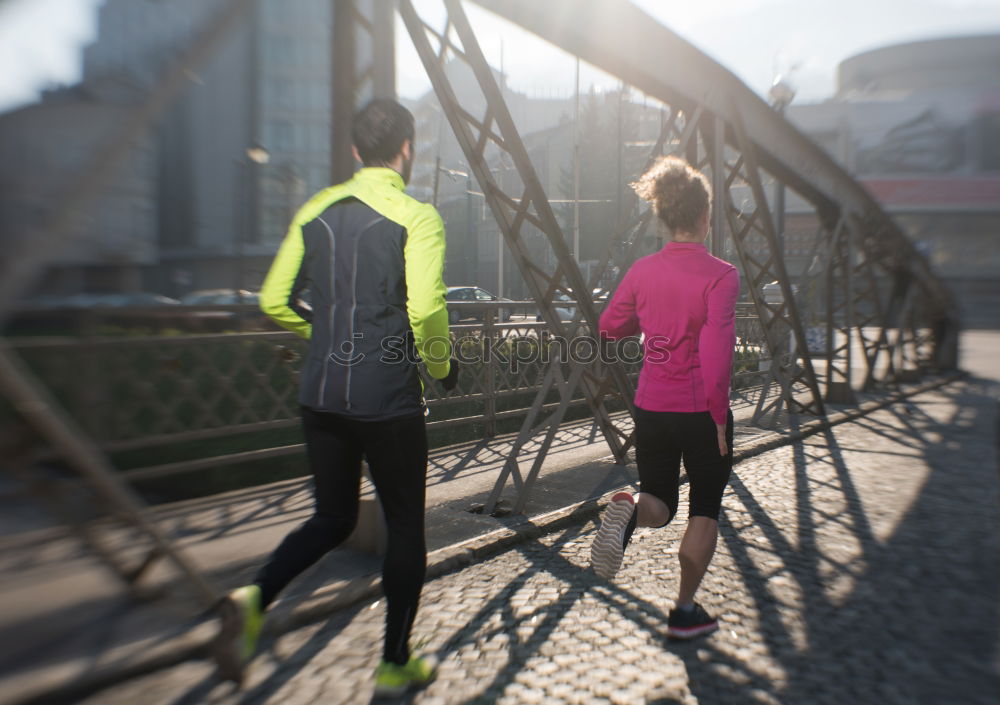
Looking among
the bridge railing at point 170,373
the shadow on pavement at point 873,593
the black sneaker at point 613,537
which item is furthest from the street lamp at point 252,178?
the shadow on pavement at point 873,593

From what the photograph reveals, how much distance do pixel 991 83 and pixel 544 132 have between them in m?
40.0

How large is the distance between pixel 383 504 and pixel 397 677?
0.56 metres

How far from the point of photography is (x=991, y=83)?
199ft

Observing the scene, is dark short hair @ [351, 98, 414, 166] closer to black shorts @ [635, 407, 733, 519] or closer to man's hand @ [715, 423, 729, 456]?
black shorts @ [635, 407, 733, 519]

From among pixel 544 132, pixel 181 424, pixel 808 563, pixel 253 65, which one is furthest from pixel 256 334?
pixel 544 132

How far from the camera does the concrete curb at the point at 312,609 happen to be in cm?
263

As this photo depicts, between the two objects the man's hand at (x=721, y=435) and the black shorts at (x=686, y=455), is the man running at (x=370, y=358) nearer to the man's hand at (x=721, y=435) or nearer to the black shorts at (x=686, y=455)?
the black shorts at (x=686, y=455)

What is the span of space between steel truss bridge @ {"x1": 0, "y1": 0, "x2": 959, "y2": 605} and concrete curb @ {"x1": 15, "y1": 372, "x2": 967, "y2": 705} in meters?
0.24

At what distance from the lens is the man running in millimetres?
2508

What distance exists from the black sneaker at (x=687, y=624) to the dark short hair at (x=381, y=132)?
202 centimetres

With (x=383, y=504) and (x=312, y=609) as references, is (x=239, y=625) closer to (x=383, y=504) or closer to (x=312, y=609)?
(x=383, y=504)

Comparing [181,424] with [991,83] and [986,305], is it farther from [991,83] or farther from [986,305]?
[991,83]

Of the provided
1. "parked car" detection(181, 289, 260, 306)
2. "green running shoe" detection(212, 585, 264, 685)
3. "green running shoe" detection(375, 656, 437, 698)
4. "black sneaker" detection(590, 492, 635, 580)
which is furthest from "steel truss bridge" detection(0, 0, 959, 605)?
"black sneaker" detection(590, 492, 635, 580)

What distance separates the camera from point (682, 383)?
3070mm
